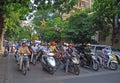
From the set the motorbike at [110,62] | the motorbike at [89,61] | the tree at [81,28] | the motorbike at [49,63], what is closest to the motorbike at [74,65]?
the motorbike at [49,63]

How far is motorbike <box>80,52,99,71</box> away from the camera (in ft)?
67.3

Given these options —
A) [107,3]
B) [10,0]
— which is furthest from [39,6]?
[107,3]

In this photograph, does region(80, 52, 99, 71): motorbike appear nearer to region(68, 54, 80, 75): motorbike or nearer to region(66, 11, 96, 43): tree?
region(68, 54, 80, 75): motorbike

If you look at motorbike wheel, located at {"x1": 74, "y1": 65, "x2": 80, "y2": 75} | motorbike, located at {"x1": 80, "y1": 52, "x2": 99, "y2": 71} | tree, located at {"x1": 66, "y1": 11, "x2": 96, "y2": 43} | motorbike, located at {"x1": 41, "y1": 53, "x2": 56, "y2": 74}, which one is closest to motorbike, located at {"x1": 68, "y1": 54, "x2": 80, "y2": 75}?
motorbike wheel, located at {"x1": 74, "y1": 65, "x2": 80, "y2": 75}

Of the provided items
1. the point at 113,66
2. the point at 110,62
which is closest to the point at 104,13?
the point at 110,62

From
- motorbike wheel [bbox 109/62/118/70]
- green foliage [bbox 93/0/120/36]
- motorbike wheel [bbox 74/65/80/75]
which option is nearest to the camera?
motorbike wheel [bbox 74/65/80/75]

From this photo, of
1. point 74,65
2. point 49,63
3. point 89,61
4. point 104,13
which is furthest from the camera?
point 104,13

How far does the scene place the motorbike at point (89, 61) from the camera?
20500 millimetres

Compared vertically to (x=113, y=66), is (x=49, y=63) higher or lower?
higher

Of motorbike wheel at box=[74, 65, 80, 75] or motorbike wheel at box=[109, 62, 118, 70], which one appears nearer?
motorbike wheel at box=[74, 65, 80, 75]

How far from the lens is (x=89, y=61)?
20.9 metres

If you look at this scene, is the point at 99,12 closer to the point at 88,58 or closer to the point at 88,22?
the point at 88,22

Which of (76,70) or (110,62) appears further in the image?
(110,62)

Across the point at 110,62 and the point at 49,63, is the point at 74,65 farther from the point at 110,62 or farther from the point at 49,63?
the point at 110,62
